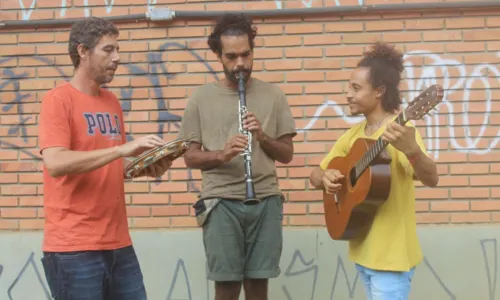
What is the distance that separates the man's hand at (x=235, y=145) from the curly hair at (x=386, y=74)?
698 mm

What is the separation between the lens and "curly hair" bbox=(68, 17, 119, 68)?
2.86 metres

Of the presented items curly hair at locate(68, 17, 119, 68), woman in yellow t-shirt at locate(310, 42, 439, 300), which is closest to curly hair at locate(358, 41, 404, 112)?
woman in yellow t-shirt at locate(310, 42, 439, 300)

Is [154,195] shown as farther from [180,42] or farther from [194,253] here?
[180,42]

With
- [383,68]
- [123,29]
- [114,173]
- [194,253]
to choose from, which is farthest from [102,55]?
[194,253]

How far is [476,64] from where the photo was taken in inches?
167

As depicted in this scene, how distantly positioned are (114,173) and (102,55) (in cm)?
57

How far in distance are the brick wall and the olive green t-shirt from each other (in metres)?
0.97

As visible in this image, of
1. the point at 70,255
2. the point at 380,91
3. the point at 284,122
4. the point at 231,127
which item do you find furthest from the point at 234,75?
the point at 70,255

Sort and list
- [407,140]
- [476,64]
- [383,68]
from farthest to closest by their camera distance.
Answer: [476,64] < [383,68] < [407,140]

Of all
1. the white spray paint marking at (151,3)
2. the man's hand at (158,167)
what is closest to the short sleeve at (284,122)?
the man's hand at (158,167)

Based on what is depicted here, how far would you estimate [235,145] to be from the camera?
10.0ft

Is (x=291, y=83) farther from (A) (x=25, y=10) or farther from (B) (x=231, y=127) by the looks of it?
(A) (x=25, y=10)

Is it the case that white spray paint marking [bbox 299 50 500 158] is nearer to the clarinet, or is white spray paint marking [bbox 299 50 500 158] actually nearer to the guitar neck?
the clarinet

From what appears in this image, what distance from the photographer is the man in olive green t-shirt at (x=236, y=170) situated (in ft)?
10.5
